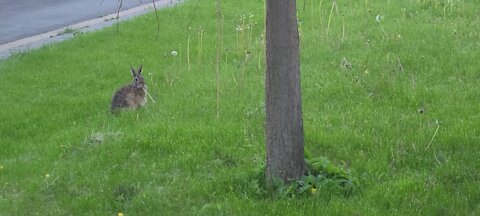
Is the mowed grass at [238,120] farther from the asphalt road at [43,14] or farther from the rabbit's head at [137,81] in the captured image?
the asphalt road at [43,14]

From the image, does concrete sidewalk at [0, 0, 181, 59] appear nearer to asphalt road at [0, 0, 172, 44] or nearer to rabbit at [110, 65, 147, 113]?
asphalt road at [0, 0, 172, 44]

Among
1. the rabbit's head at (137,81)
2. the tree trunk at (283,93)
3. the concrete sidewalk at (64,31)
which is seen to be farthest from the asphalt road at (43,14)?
the tree trunk at (283,93)

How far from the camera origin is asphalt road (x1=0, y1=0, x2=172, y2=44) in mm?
13789

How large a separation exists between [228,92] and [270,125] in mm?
2808

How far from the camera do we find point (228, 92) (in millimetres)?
8617

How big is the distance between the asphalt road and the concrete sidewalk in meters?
0.25

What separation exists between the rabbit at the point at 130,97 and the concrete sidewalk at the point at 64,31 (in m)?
3.68

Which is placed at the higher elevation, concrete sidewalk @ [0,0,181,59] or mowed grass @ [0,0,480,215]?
concrete sidewalk @ [0,0,181,59]

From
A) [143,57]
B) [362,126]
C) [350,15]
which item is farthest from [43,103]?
[350,15]

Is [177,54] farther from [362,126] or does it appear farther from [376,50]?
[362,126]

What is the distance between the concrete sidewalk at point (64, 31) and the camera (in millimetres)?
12219

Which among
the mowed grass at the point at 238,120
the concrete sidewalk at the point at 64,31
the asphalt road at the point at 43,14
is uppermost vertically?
the asphalt road at the point at 43,14

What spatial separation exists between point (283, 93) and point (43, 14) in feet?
35.1

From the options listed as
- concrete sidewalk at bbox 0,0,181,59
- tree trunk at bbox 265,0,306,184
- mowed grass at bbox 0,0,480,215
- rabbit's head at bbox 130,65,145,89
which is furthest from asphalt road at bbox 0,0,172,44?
tree trunk at bbox 265,0,306,184
